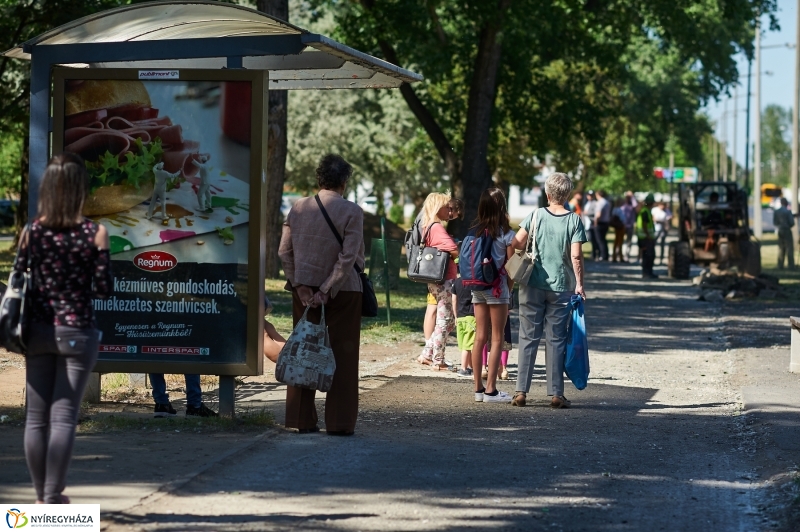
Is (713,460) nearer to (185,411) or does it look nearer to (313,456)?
(313,456)

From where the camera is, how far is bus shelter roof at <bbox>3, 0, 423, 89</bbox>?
7.81 m

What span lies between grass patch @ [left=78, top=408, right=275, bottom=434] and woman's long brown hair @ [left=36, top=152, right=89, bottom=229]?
2.72 m

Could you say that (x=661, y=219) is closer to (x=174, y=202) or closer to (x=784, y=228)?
(x=784, y=228)


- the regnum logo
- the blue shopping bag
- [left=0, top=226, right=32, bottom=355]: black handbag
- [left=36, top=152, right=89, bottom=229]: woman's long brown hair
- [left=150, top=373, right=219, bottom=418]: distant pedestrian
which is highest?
[left=36, top=152, right=89, bottom=229]: woman's long brown hair

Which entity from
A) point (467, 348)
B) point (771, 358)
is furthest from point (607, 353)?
point (467, 348)

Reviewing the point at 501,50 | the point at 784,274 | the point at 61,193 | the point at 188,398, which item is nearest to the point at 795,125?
the point at 784,274

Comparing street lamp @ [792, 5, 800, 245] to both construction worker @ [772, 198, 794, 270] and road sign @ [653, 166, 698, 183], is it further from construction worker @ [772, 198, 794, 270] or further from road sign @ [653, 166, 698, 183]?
road sign @ [653, 166, 698, 183]

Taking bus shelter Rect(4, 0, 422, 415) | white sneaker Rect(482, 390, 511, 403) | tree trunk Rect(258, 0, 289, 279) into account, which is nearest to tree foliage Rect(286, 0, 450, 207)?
tree trunk Rect(258, 0, 289, 279)

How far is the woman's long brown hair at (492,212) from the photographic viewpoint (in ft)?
32.0

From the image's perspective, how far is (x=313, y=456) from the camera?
718 centimetres

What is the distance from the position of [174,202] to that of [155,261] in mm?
402

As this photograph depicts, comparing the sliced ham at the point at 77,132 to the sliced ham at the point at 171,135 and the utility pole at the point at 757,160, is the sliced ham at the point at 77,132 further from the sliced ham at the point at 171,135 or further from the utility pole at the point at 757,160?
the utility pole at the point at 757,160

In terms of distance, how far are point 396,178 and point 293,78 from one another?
41.0 meters

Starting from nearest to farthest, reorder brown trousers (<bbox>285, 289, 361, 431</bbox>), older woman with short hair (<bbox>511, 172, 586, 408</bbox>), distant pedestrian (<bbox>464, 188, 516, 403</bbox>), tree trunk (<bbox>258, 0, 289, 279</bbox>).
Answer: brown trousers (<bbox>285, 289, 361, 431</bbox>) → older woman with short hair (<bbox>511, 172, 586, 408</bbox>) → distant pedestrian (<bbox>464, 188, 516, 403</bbox>) → tree trunk (<bbox>258, 0, 289, 279</bbox>)
